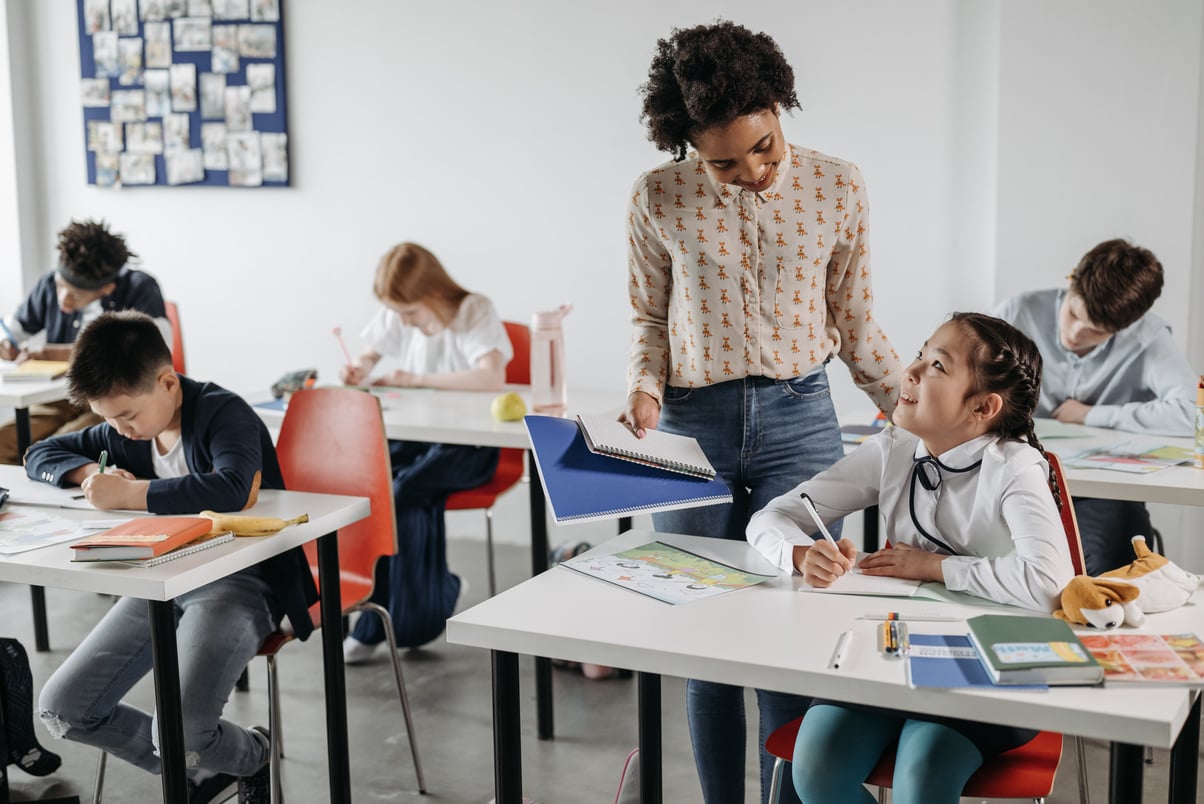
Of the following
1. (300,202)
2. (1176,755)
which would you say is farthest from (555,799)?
(300,202)

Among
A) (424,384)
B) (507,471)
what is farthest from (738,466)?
(424,384)

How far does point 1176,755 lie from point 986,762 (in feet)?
0.82

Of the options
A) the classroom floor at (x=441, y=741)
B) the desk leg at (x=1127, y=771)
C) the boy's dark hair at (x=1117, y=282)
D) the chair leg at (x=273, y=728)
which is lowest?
the classroom floor at (x=441, y=741)

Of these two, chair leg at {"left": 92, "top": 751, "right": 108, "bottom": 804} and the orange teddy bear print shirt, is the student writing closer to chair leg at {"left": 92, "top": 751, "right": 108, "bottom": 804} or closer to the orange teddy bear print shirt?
chair leg at {"left": 92, "top": 751, "right": 108, "bottom": 804}

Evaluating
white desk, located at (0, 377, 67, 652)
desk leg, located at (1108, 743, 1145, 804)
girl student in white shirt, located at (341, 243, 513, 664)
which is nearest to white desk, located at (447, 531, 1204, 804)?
desk leg, located at (1108, 743, 1145, 804)

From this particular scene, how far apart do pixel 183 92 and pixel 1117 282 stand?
3693 millimetres

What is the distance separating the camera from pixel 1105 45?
11.0 feet

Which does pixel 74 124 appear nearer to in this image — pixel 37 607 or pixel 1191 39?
pixel 37 607

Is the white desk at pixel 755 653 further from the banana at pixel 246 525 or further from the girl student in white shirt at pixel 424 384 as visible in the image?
the girl student in white shirt at pixel 424 384

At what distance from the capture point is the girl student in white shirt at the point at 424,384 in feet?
11.0

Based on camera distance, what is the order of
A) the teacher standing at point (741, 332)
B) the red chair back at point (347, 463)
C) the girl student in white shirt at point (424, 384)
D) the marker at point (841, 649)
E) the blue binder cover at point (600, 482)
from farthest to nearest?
the girl student in white shirt at point (424, 384)
the red chair back at point (347, 463)
the teacher standing at point (741, 332)
the blue binder cover at point (600, 482)
the marker at point (841, 649)

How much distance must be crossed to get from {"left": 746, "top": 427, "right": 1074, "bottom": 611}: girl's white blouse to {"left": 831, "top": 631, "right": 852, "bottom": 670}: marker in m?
0.25

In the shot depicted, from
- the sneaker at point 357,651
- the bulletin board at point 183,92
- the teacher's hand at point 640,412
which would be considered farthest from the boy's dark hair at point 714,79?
the bulletin board at point 183,92

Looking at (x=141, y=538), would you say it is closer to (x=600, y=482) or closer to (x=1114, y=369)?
(x=600, y=482)
